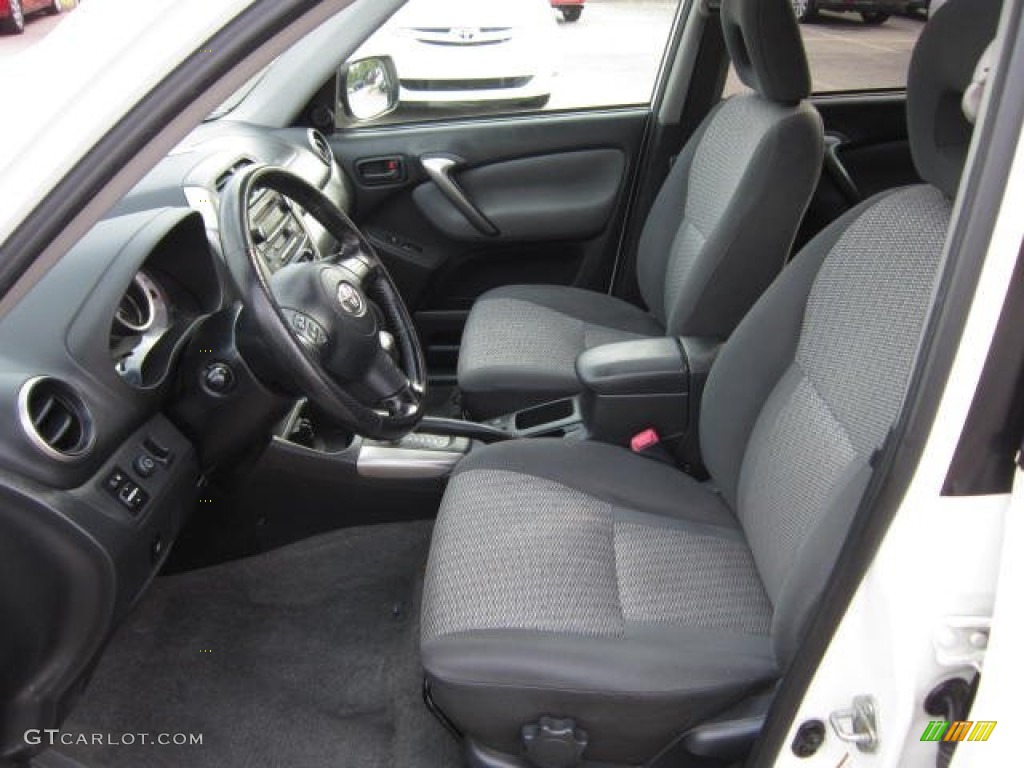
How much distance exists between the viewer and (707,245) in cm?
192

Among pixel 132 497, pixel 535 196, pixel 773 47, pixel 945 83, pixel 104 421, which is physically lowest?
pixel 535 196

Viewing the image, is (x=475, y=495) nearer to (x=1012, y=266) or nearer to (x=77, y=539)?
(x=77, y=539)

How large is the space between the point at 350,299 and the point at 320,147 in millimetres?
1074

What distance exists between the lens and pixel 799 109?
1.84 meters

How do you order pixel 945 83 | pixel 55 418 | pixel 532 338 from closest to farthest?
pixel 945 83
pixel 55 418
pixel 532 338

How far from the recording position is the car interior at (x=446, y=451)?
1229 mm

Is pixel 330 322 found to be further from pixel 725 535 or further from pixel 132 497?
pixel 725 535

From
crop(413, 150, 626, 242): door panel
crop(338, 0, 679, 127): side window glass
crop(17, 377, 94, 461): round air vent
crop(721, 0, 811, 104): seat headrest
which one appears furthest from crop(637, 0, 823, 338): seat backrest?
crop(17, 377, 94, 461): round air vent

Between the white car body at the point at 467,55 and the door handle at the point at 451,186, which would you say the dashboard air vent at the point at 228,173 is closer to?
the door handle at the point at 451,186

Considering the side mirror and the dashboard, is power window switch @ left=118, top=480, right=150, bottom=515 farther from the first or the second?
the side mirror

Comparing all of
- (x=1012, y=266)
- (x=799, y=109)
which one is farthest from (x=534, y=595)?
(x=799, y=109)

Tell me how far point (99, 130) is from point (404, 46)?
2002 mm

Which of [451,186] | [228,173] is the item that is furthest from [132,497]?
[451,186]

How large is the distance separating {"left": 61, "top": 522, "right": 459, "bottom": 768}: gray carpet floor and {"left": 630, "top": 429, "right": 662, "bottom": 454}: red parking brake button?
0.54 metres
